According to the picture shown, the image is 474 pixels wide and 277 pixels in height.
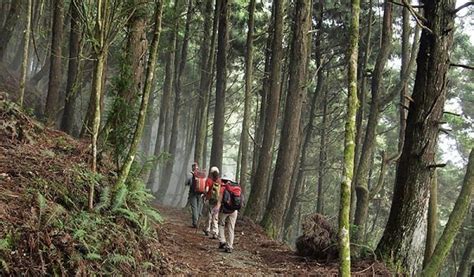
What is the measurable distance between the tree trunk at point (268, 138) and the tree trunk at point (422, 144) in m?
6.22

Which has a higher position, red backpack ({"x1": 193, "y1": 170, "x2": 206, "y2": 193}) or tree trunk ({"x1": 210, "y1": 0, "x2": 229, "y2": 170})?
tree trunk ({"x1": 210, "y1": 0, "x2": 229, "y2": 170})

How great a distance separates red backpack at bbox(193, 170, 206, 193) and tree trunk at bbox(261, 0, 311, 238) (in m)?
1.92

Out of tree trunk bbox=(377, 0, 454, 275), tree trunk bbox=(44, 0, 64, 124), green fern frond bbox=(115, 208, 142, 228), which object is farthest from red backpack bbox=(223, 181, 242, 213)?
tree trunk bbox=(44, 0, 64, 124)

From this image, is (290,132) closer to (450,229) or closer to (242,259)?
(242,259)

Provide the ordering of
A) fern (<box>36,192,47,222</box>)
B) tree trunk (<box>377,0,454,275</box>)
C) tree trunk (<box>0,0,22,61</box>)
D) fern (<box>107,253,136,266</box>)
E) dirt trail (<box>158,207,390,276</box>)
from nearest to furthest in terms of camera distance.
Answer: fern (<box>36,192,47,222</box>), fern (<box>107,253,136,266</box>), tree trunk (<box>377,0,454,275</box>), dirt trail (<box>158,207,390,276</box>), tree trunk (<box>0,0,22,61</box>)

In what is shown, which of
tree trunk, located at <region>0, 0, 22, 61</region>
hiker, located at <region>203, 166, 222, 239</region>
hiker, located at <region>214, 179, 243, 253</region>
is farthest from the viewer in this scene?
tree trunk, located at <region>0, 0, 22, 61</region>

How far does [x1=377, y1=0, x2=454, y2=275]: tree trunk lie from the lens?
712cm

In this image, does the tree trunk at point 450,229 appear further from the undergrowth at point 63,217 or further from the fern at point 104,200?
the fern at point 104,200

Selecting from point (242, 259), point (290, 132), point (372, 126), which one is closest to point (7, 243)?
point (242, 259)

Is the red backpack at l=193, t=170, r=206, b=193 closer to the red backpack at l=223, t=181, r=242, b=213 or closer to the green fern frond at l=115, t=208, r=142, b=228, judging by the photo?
the red backpack at l=223, t=181, r=242, b=213

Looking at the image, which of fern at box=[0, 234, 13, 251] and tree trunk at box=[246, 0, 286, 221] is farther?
tree trunk at box=[246, 0, 286, 221]

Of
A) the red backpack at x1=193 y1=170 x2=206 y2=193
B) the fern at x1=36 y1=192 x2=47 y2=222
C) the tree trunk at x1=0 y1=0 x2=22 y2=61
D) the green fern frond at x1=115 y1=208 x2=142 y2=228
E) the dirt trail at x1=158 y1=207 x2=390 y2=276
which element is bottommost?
the dirt trail at x1=158 y1=207 x2=390 y2=276

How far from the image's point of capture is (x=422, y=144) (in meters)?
7.17

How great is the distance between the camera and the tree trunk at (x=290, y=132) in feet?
40.8
